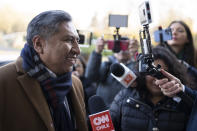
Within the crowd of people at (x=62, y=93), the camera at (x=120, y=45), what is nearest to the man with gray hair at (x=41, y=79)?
the crowd of people at (x=62, y=93)

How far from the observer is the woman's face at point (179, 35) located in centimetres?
229

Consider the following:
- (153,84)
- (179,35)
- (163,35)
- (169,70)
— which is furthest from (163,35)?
(179,35)

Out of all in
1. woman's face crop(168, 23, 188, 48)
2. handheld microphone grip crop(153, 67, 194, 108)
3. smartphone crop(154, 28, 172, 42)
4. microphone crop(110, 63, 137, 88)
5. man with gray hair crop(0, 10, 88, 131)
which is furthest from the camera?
woman's face crop(168, 23, 188, 48)

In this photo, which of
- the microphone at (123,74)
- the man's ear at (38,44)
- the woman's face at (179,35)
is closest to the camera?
the man's ear at (38,44)

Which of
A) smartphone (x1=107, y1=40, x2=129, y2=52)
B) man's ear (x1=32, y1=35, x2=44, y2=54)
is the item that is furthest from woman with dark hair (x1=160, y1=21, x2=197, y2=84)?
man's ear (x1=32, y1=35, x2=44, y2=54)

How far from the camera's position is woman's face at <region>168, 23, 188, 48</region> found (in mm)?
2285

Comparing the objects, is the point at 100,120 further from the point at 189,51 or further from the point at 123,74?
the point at 189,51

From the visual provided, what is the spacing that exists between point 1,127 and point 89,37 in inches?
43.8

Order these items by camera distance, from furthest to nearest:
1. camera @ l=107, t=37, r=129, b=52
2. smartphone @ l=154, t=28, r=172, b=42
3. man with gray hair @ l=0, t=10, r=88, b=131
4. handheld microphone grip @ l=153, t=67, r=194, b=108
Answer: camera @ l=107, t=37, r=129, b=52, smartphone @ l=154, t=28, r=172, b=42, handheld microphone grip @ l=153, t=67, r=194, b=108, man with gray hair @ l=0, t=10, r=88, b=131

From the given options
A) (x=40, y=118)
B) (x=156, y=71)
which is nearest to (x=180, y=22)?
(x=156, y=71)

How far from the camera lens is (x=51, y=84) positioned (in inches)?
49.3

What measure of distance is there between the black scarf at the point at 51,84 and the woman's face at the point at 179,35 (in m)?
1.34

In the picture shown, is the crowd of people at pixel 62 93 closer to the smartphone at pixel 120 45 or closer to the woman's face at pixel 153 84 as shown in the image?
the woman's face at pixel 153 84

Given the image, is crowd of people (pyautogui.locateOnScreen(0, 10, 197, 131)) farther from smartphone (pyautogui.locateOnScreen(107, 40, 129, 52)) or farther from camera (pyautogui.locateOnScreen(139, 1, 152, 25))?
smartphone (pyautogui.locateOnScreen(107, 40, 129, 52))
